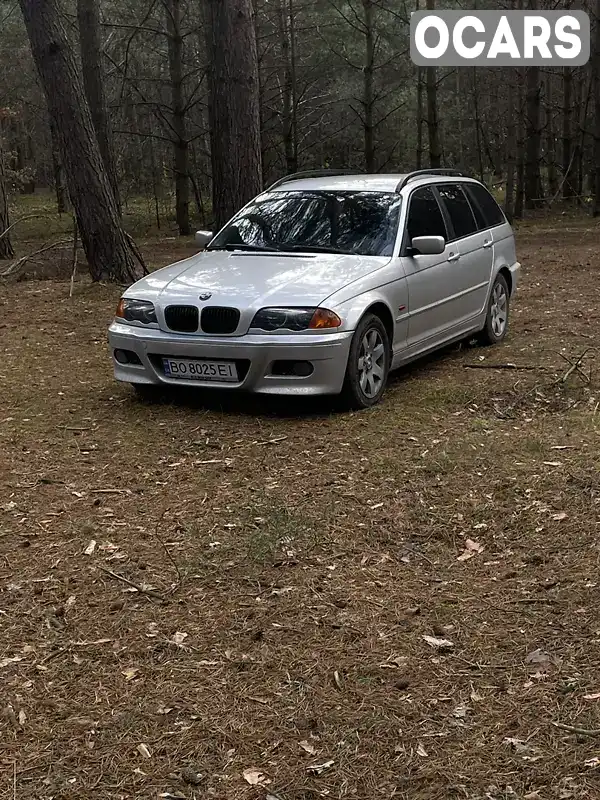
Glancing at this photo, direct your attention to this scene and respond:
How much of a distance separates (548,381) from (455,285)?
1285mm

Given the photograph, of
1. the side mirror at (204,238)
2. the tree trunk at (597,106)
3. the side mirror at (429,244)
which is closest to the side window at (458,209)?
the side mirror at (429,244)

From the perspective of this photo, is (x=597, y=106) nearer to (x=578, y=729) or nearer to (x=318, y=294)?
(x=318, y=294)

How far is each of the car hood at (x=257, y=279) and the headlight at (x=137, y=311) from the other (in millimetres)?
57

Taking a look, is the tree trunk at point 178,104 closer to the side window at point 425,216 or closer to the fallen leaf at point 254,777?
the side window at point 425,216

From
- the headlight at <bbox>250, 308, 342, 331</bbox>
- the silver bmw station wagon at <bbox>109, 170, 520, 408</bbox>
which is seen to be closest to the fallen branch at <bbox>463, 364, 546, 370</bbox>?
the silver bmw station wagon at <bbox>109, 170, 520, 408</bbox>

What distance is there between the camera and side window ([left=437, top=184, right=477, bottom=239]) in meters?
8.67

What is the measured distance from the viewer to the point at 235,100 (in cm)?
1277

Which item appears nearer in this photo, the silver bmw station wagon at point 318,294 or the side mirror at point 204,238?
the silver bmw station wagon at point 318,294

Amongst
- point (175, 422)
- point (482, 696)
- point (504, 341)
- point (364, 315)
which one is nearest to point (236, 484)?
point (175, 422)

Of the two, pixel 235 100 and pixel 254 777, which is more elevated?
pixel 235 100

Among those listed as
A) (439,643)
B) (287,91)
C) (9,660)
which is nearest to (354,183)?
(439,643)

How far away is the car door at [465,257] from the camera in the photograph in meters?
8.41

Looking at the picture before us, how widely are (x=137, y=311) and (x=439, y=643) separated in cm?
399

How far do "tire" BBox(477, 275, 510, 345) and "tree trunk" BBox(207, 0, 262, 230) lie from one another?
4.89m
